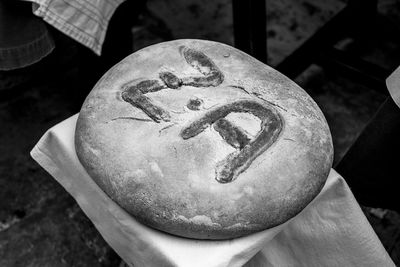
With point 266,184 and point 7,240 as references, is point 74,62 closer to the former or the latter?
point 7,240

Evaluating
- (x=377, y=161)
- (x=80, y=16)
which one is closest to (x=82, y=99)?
(x=80, y=16)

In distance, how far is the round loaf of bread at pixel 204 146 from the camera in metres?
1.06

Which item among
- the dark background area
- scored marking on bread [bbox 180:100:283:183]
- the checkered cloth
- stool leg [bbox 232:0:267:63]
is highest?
the checkered cloth

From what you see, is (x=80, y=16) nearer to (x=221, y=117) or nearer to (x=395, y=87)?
(x=221, y=117)

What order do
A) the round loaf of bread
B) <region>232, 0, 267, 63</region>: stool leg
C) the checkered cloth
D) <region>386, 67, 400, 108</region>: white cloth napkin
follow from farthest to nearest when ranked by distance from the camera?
<region>232, 0, 267, 63</region>: stool leg → the checkered cloth → <region>386, 67, 400, 108</region>: white cloth napkin → the round loaf of bread

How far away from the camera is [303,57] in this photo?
7.36ft

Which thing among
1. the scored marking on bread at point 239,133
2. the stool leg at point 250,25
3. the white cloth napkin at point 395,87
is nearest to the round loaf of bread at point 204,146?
the scored marking on bread at point 239,133

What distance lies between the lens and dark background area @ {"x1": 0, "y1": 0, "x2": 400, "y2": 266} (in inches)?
71.9

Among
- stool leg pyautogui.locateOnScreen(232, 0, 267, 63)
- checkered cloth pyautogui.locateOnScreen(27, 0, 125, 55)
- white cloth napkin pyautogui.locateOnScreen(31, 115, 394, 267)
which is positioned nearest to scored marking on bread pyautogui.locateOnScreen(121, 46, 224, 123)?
white cloth napkin pyautogui.locateOnScreen(31, 115, 394, 267)

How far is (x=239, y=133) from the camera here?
1131 mm

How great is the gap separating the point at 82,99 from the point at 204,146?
1167 millimetres

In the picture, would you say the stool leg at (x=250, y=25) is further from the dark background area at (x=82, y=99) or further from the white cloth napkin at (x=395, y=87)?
the white cloth napkin at (x=395, y=87)

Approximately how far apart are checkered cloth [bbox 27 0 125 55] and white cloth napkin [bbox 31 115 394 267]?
299 millimetres

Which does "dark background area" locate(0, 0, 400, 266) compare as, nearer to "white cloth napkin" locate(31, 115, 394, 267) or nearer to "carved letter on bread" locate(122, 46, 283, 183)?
"white cloth napkin" locate(31, 115, 394, 267)
